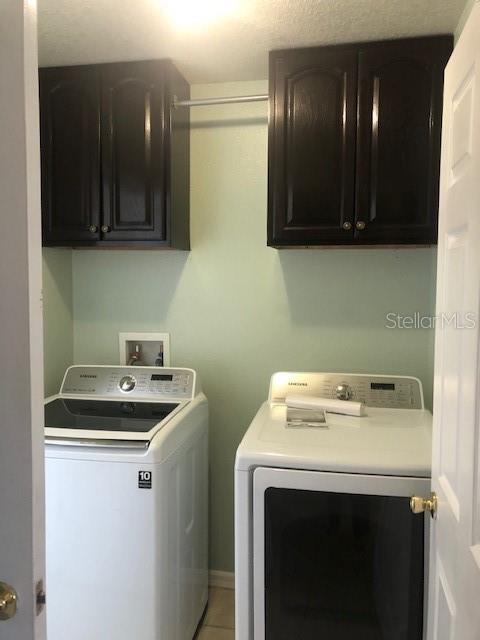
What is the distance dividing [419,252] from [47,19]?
1.71 meters

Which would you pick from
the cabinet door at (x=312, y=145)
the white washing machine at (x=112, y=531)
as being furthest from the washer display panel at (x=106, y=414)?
the cabinet door at (x=312, y=145)

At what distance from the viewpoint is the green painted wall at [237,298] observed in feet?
7.39

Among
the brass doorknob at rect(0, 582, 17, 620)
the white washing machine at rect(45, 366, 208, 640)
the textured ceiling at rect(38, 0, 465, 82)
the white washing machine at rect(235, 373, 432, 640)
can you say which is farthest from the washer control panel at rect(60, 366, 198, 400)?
the brass doorknob at rect(0, 582, 17, 620)

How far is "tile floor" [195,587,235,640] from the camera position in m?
2.17

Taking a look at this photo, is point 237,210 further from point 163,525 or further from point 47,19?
point 163,525

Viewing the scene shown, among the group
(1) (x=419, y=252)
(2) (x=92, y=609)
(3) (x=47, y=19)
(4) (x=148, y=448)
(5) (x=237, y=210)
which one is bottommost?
(2) (x=92, y=609)

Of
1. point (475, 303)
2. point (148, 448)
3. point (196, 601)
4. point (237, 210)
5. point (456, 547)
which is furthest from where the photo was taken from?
point (237, 210)

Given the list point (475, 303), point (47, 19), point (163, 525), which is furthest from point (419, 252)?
point (47, 19)

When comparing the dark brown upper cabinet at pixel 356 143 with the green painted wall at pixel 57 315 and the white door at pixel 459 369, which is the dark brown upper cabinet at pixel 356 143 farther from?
the green painted wall at pixel 57 315

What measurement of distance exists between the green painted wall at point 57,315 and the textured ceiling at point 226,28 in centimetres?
87

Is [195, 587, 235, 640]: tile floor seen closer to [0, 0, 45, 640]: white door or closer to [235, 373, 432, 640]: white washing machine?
[235, 373, 432, 640]: white washing machine

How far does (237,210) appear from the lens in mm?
2367

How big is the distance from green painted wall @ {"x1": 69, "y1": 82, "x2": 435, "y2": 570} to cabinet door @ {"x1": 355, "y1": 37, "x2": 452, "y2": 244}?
338 millimetres

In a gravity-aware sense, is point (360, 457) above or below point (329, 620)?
above
